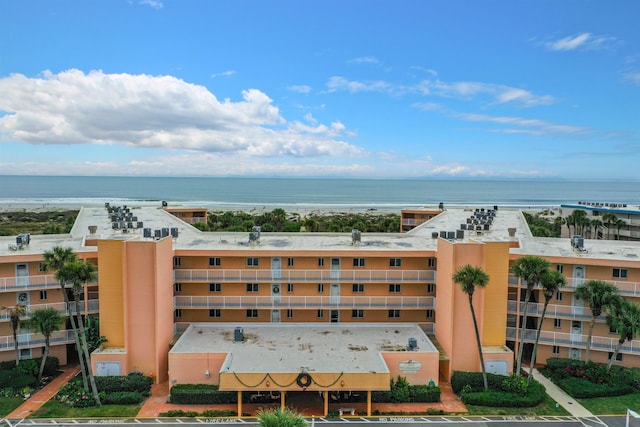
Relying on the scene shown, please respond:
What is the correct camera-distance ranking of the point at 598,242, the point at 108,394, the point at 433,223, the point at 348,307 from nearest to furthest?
the point at 108,394 → the point at 348,307 → the point at 598,242 → the point at 433,223

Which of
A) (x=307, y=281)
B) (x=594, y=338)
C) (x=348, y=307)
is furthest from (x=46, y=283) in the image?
(x=594, y=338)

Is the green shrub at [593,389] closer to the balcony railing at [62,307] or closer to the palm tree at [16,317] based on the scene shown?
the balcony railing at [62,307]

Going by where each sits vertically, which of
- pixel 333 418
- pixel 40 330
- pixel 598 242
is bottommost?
pixel 333 418

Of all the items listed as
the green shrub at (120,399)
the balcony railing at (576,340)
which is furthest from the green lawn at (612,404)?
the green shrub at (120,399)

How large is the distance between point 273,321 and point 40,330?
16.2 meters

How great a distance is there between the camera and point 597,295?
30844mm

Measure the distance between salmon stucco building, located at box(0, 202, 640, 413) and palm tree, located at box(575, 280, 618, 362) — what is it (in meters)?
2.44

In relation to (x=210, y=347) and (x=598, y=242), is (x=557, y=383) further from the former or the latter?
(x=210, y=347)

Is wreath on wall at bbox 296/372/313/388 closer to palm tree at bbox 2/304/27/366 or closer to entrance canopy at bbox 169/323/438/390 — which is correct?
entrance canopy at bbox 169/323/438/390

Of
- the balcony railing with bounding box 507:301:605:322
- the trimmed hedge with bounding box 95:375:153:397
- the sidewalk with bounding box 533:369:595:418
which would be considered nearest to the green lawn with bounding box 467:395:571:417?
the sidewalk with bounding box 533:369:595:418

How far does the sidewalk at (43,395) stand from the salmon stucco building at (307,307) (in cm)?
167

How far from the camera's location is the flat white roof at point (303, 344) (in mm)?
28797

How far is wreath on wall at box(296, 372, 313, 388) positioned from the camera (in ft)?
89.4

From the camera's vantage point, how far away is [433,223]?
52656 millimetres
